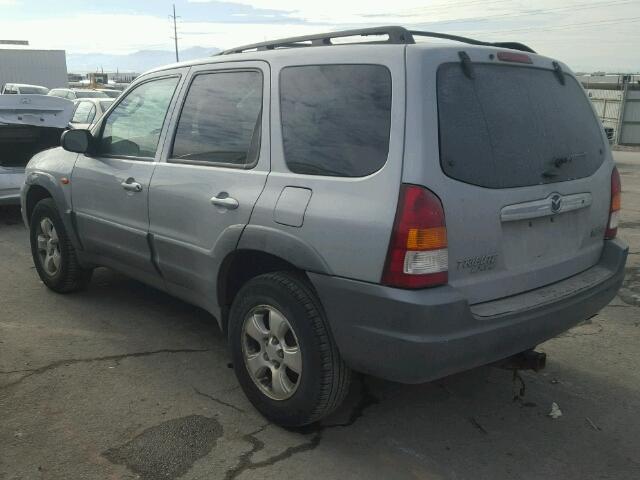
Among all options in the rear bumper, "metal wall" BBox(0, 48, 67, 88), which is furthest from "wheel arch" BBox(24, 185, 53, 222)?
"metal wall" BBox(0, 48, 67, 88)

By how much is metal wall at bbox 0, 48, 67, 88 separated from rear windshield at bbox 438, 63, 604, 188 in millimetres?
42357

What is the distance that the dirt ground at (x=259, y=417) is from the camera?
2863mm

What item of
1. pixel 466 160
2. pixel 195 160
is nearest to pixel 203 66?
pixel 195 160

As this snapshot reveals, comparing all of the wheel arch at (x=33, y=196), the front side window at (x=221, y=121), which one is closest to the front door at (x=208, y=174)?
the front side window at (x=221, y=121)

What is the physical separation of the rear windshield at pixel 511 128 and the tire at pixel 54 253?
343cm

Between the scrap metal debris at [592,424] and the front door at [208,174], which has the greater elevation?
the front door at [208,174]

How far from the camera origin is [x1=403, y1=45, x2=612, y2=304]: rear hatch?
2.60 metres

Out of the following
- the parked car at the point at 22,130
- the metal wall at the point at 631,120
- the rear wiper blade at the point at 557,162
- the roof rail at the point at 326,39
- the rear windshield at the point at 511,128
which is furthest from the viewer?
the metal wall at the point at 631,120

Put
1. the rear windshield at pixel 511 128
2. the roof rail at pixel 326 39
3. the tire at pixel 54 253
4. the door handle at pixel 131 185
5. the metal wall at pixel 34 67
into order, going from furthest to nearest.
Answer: the metal wall at pixel 34 67
the tire at pixel 54 253
the door handle at pixel 131 185
the roof rail at pixel 326 39
the rear windshield at pixel 511 128

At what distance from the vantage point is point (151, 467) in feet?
9.29

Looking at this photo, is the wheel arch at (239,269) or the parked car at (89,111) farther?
the parked car at (89,111)

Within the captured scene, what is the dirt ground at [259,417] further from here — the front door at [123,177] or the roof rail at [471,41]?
the roof rail at [471,41]

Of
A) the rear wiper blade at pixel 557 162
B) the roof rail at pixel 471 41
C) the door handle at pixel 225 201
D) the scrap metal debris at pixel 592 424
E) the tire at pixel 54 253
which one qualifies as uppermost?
the roof rail at pixel 471 41

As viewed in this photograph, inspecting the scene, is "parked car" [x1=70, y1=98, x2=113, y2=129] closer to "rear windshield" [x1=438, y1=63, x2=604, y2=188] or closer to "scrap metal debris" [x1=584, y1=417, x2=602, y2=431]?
"rear windshield" [x1=438, y1=63, x2=604, y2=188]
